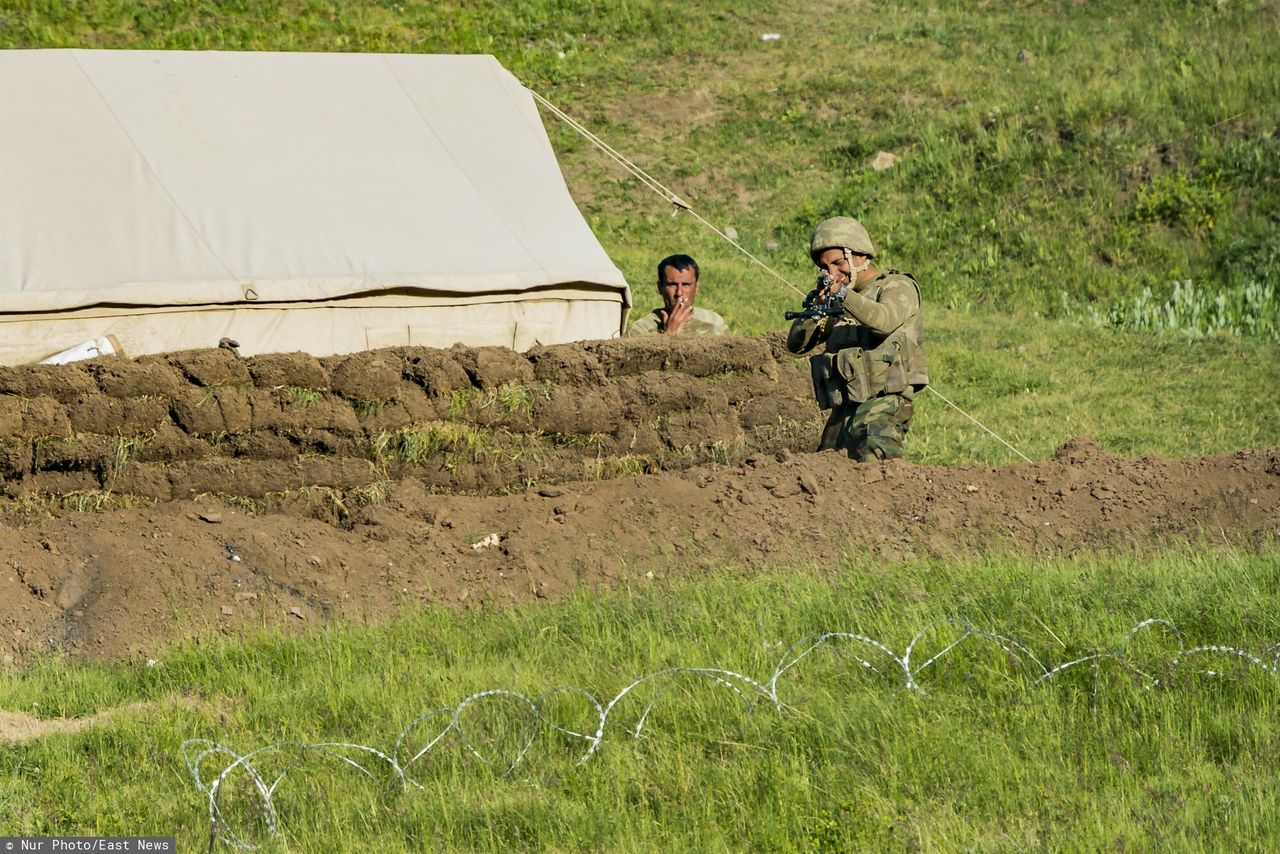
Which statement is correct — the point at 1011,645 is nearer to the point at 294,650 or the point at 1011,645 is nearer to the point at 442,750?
the point at 442,750

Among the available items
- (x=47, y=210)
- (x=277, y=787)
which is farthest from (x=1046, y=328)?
(x=277, y=787)

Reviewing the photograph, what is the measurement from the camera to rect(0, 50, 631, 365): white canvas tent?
789 cm

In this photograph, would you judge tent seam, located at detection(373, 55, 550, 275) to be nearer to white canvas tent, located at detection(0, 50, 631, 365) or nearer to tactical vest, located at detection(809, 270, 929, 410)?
white canvas tent, located at detection(0, 50, 631, 365)

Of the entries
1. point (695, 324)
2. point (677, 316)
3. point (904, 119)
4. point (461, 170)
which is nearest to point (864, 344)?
point (677, 316)

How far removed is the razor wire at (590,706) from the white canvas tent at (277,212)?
12.9 ft

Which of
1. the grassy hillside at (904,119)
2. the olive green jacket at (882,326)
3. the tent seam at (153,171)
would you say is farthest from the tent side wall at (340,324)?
the grassy hillside at (904,119)

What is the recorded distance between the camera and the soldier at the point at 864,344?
704 cm

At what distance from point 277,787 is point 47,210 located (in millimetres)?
4789

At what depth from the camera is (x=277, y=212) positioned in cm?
859

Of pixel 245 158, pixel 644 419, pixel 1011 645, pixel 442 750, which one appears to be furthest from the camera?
pixel 245 158

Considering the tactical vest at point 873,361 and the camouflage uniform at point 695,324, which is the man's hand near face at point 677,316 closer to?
the camouflage uniform at point 695,324

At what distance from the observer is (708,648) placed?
512 centimetres

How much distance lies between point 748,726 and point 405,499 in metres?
2.75

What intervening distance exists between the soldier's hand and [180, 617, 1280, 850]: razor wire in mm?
4156
